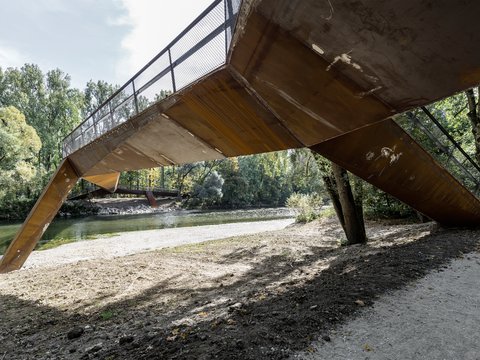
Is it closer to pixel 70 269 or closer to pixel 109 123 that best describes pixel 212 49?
pixel 109 123

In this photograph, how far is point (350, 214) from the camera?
938 cm

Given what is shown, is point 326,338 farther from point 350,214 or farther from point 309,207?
point 309,207

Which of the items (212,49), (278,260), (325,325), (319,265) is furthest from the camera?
(278,260)

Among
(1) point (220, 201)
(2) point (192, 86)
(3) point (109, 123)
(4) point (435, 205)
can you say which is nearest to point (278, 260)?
(4) point (435, 205)

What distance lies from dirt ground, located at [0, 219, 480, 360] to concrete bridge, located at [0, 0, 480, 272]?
201 centimetres

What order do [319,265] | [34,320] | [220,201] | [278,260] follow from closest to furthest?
[34,320], [319,265], [278,260], [220,201]

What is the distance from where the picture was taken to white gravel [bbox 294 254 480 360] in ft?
10.1

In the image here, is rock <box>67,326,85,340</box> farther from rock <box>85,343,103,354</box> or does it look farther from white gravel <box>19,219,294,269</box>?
white gravel <box>19,219,294,269</box>

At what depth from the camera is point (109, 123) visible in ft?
31.6

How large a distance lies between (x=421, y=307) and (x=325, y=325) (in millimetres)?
1555

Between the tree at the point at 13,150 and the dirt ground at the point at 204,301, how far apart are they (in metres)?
23.7

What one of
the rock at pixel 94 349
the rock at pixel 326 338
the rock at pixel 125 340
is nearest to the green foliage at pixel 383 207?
the rock at pixel 326 338

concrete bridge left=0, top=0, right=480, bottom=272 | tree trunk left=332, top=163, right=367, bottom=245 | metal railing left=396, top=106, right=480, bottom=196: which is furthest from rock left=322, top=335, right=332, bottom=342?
tree trunk left=332, top=163, right=367, bottom=245

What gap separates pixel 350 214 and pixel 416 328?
5.97 metres
